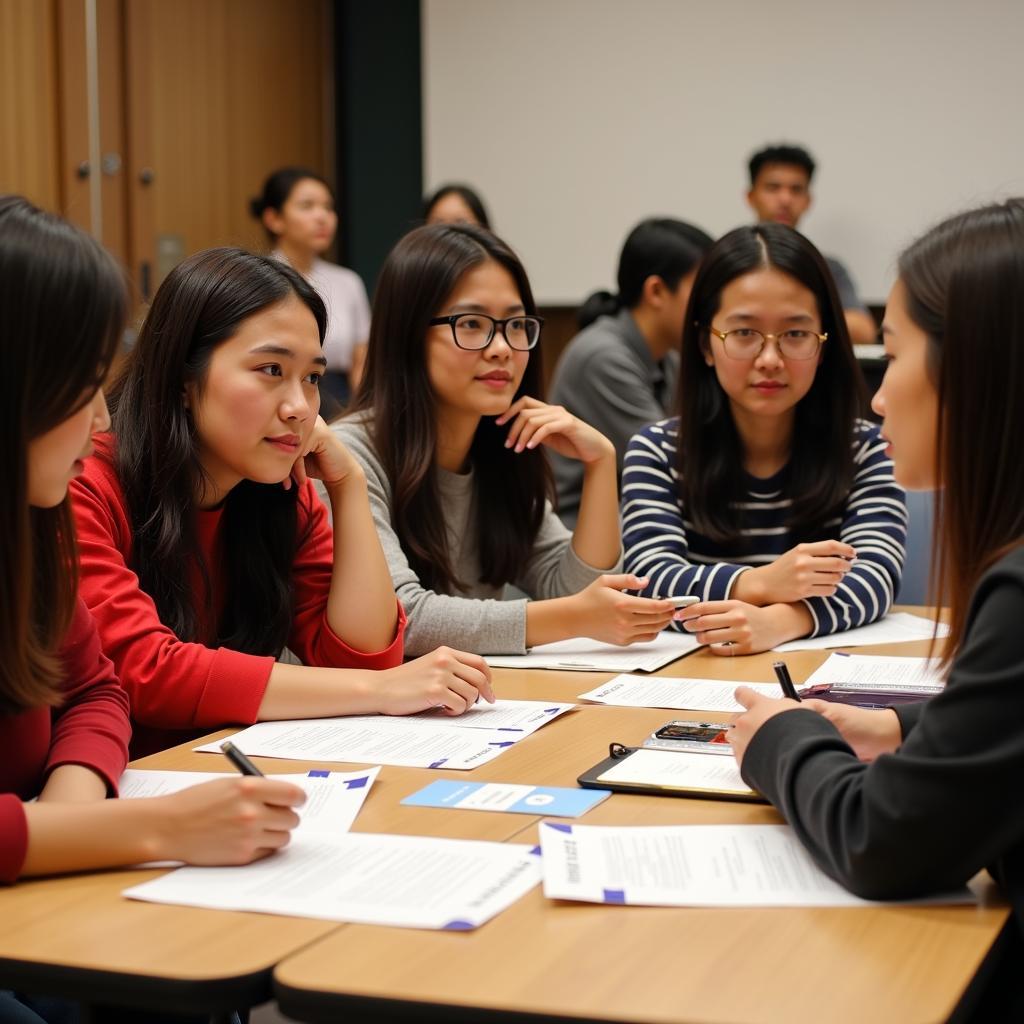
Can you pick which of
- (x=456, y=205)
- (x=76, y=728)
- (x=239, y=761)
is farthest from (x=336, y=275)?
(x=239, y=761)

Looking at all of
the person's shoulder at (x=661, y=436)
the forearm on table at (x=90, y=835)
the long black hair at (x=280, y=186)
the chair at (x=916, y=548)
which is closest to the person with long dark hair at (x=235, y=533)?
the forearm on table at (x=90, y=835)

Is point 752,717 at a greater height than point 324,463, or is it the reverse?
point 324,463

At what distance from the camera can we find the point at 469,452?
243 cm

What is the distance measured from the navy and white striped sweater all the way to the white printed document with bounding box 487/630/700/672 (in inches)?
6.7

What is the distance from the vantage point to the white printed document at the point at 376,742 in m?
1.41

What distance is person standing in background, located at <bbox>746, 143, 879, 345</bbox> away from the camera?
16.3ft

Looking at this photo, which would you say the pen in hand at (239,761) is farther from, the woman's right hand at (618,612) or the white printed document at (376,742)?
the woman's right hand at (618,612)

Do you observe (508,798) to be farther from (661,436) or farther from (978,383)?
(661,436)

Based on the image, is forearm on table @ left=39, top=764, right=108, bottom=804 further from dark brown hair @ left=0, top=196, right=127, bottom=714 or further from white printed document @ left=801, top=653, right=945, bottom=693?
white printed document @ left=801, top=653, right=945, bottom=693

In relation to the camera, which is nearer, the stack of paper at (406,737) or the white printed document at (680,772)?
the white printed document at (680,772)

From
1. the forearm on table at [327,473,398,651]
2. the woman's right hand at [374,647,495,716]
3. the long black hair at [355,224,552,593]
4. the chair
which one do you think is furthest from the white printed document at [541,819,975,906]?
the chair

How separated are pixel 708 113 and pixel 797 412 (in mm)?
3187

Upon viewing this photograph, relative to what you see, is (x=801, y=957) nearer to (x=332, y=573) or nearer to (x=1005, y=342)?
(x=1005, y=342)

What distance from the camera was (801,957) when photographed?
0.92 meters
